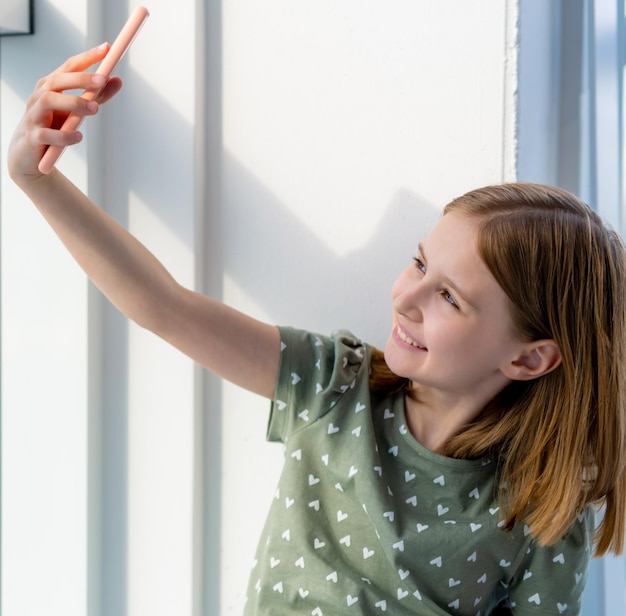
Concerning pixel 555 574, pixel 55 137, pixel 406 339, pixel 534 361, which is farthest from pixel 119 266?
pixel 555 574

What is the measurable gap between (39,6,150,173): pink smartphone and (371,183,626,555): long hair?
1.11 feet

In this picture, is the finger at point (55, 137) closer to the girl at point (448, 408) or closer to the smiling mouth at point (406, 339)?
the girl at point (448, 408)

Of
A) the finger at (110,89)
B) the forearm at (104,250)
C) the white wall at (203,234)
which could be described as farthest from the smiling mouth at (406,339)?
the finger at (110,89)

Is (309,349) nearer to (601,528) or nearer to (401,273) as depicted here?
(401,273)

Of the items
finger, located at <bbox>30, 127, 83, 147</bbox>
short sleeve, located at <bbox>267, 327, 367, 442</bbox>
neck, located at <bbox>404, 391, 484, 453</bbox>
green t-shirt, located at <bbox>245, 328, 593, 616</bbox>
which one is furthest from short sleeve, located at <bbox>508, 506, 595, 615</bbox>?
finger, located at <bbox>30, 127, 83, 147</bbox>

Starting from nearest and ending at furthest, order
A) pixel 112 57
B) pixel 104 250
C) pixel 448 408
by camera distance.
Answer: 1. pixel 112 57
2. pixel 104 250
3. pixel 448 408

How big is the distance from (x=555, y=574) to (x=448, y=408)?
0.19 meters

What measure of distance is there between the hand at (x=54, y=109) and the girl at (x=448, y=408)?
0.19 ft

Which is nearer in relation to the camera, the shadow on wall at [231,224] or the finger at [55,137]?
the finger at [55,137]

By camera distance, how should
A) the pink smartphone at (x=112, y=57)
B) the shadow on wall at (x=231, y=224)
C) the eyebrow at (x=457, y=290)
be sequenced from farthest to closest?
the shadow on wall at (x=231, y=224)
the eyebrow at (x=457, y=290)
the pink smartphone at (x=112, y=57)

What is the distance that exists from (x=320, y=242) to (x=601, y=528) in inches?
16.3

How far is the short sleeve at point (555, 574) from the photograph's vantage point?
897 millimetres

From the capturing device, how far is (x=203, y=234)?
0.99m

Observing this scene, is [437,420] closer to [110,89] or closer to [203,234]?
[203,234]
